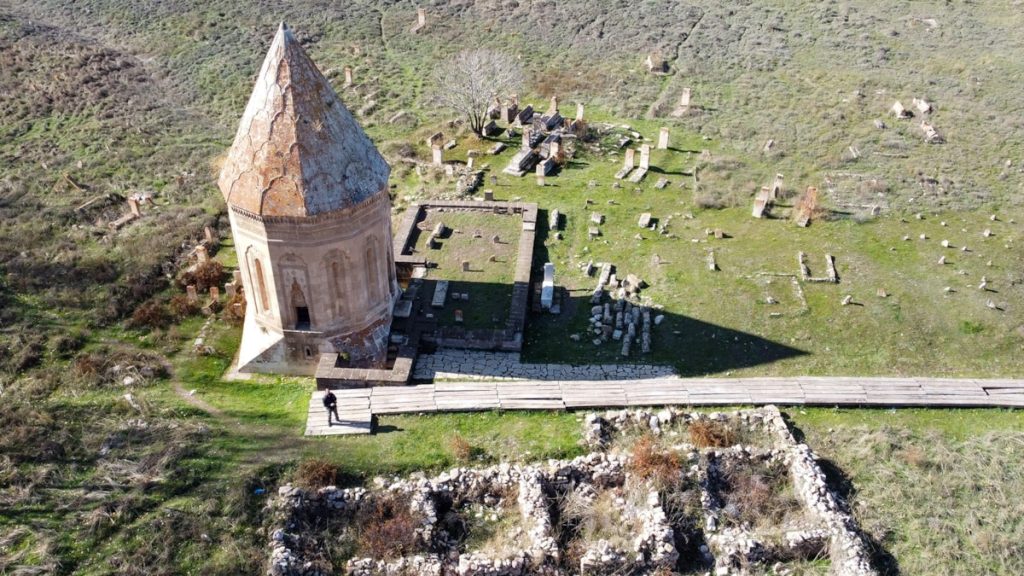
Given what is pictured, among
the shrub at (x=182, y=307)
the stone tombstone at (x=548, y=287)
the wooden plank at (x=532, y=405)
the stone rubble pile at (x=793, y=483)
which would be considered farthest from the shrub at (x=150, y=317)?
the stone rubble pile at (x=793, y=483)

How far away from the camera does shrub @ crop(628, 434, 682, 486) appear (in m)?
13.7

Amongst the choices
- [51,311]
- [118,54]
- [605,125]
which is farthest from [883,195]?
[118,54]

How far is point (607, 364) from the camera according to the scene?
18.6 meters

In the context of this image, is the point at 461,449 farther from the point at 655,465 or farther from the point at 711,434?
the point at 711,434

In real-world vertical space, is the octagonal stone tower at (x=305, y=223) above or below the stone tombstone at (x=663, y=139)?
above

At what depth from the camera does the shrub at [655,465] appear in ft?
45.0

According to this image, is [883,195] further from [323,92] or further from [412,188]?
[323,92]

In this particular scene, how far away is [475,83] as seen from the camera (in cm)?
3120

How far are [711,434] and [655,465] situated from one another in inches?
76.0

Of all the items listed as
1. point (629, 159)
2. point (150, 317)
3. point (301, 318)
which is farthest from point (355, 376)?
point (629, 159)

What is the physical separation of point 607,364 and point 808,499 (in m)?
6.10

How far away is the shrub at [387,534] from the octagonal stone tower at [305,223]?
509 centimetres

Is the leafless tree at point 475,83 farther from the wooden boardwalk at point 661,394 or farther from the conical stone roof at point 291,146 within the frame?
the wooden boardwalk at point 661,394

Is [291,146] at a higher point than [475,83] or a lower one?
higher
